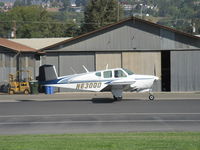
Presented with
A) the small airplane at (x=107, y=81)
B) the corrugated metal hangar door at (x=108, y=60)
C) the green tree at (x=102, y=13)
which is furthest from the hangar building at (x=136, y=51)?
the green tree at (x=102, y=13)

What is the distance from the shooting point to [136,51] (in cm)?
4294

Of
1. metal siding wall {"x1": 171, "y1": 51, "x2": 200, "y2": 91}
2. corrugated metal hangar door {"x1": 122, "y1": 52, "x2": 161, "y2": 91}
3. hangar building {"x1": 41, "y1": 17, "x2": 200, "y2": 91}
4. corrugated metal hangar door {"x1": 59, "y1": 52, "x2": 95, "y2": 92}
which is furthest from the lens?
corrugated metal hangar door {"x1": 59, "y1": 52, "x2": 95, "y2": 92}

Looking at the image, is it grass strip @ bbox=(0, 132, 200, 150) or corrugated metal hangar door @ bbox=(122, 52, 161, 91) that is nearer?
grass strip @ bbox=(0, 132, 200, 150)

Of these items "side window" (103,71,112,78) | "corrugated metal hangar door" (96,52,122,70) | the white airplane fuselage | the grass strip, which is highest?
"corrugated metal hangar door" (96,52,122,70)

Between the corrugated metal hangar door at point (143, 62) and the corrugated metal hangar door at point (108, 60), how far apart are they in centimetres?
48

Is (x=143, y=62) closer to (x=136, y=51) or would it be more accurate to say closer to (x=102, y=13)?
(x=136, y=51)

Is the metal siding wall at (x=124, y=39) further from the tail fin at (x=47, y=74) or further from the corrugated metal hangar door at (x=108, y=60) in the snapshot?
the tail fin at (x=47, y=74)

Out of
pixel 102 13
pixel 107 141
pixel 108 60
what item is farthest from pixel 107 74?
pixel 102 13

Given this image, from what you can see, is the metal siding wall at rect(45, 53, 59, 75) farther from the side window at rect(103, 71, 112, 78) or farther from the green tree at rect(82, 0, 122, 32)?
the green tree at rect(82, 0, 122, 32)

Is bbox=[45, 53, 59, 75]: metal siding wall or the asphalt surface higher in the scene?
bbox=[45, 53, 59, 75]: metal siding wall

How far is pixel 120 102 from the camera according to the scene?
31734mm

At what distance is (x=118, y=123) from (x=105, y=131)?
2584 millimetres

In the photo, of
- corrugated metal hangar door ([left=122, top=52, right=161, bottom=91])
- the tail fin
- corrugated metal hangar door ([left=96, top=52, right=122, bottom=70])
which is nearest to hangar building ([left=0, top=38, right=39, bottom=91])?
corrugated metal hangar door ([left=96, top=52, right=122, bottom=70])

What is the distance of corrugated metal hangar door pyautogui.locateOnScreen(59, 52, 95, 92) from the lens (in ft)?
142
